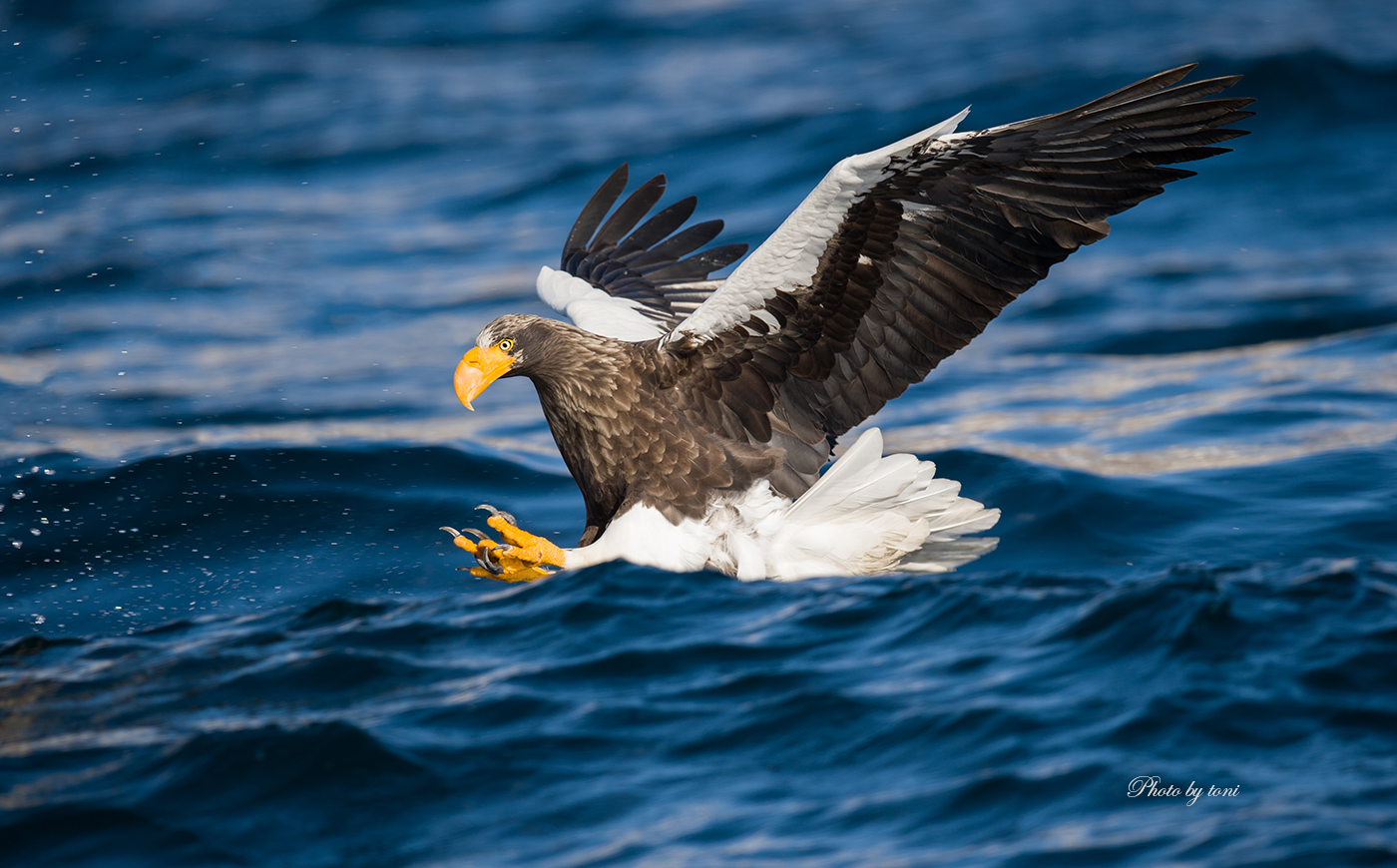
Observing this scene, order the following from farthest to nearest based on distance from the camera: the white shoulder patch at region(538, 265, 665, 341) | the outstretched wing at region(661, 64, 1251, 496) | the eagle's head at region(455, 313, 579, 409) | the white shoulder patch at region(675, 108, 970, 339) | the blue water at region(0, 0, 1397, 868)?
1. the white shoulder patch at region(538, 265, 665, 341)
2. the eagle's head at region(455, 313, 579, 409)
3. the outstretched wing at region(661, 64, 1251, 496)
4. the white shoulder patch at region(675, 108, 970, 339)
5. the blue water at region(0, 0, 1397, 868)

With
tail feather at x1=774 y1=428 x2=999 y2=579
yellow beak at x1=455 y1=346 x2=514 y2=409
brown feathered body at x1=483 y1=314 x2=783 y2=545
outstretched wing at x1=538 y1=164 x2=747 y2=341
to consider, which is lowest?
tail feather at x1=774 y1=428 x2=999 y2=579

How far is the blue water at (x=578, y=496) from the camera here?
374cm

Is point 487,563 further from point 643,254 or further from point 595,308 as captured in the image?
point 643,254

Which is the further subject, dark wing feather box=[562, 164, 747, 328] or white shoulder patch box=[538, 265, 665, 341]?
dark wing feather box=[562, 164, 747, 328]

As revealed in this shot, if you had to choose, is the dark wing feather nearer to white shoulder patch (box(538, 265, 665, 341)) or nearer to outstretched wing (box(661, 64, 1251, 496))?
white shoulder patch (box(538, 265, 665, 341))

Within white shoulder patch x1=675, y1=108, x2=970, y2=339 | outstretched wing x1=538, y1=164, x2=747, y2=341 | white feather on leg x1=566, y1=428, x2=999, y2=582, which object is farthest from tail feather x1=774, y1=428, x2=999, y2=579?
outstretched wing x1=538, y1=164, x2=747, y2=341

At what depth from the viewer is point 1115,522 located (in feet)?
21.5

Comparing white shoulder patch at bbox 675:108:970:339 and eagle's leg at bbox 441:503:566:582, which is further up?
white shoulder patch at bbox 675:108:970:339

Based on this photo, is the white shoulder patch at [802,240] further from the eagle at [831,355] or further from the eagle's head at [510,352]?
the eagle's head at [510,352]

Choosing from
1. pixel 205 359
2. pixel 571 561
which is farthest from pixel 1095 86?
pixel 571 561

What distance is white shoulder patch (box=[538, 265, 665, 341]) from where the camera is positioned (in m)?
6.42

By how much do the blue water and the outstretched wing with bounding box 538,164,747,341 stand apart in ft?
4.18

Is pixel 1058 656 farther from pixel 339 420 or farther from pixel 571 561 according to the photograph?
pixel 339 420

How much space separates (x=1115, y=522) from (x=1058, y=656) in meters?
2.52
